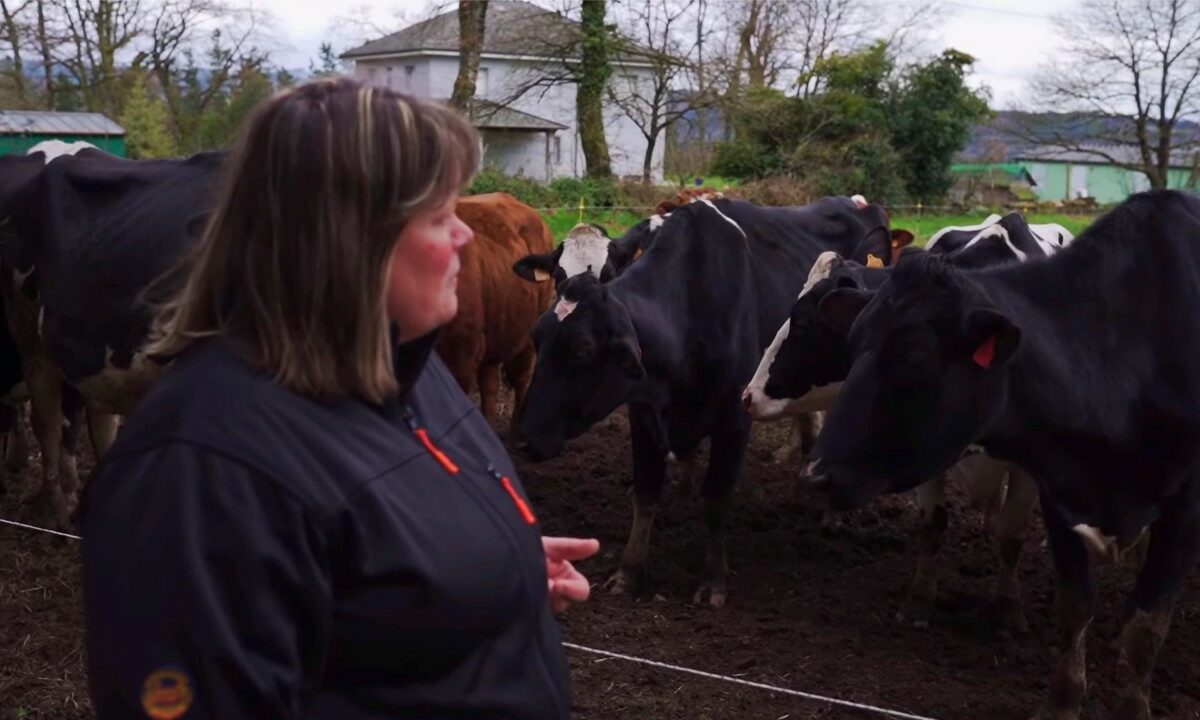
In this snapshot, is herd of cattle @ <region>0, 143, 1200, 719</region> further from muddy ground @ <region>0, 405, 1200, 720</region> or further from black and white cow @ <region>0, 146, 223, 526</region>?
muddy ground @ <region>0, 405, 1200, 720</region>

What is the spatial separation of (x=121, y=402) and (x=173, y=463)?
492cm

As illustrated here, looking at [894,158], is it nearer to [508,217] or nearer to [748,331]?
[508,217]

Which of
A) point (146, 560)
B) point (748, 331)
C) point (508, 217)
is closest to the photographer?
point (146, 560)

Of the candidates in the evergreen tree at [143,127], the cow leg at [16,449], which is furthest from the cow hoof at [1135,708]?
the evergreen tree at [143,127]

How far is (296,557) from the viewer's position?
1553 mm

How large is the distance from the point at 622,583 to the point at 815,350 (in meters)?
1.43

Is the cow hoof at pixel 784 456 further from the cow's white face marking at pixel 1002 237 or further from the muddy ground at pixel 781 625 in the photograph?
the cow's white face marking at pixel 1002 237

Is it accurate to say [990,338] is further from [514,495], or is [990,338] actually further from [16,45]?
[16,45]

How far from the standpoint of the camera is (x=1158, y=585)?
4480mm

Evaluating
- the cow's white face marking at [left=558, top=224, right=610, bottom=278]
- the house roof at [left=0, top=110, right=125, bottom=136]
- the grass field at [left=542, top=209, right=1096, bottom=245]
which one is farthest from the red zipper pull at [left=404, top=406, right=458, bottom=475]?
the house roof at [left=0, top=110, right=125, bottom=136]

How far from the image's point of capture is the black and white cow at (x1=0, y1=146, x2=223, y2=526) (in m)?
5.84

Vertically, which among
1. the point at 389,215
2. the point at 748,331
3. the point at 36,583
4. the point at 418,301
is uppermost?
the point at 389,215

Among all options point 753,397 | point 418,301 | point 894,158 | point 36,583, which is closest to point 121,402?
point 36,583

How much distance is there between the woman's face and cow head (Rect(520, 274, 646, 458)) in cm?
375
